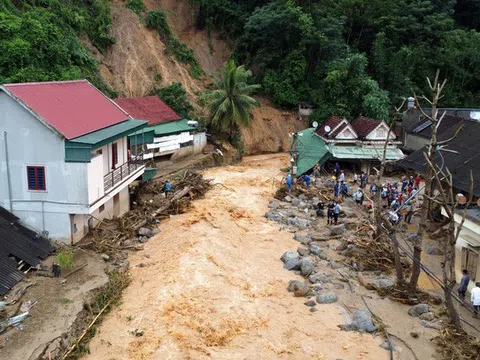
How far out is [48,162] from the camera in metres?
19.9

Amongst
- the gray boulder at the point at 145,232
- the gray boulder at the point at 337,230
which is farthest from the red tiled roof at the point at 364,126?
the gray boulder at the point at 145,232

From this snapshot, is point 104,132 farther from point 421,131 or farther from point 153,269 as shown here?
point 421,131

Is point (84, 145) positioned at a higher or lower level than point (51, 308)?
higher

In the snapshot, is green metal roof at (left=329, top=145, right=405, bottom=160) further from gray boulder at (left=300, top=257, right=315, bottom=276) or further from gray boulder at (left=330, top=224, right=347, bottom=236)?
gray boulder at (left=300, top=257, right=315, bottom=276)

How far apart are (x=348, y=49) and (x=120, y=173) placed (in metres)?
32.8

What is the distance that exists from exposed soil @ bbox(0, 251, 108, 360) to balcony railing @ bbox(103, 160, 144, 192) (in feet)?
11.4

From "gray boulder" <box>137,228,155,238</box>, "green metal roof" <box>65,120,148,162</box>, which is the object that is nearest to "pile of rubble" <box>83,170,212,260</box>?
"gray boulder" <box>137,228,155,238</box>

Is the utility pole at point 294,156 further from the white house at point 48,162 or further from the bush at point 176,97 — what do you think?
the white house at point 48,162

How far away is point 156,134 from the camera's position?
34.5m

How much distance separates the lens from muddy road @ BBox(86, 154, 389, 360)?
595 inches

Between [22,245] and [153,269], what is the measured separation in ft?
17.0

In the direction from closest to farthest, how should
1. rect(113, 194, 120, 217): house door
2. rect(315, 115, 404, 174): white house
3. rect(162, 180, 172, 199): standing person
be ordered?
rect(113, 194, 120, 217): house door, rect(162, 180, 172, 199): standing person, rect(315, 115, 404, 174): white house

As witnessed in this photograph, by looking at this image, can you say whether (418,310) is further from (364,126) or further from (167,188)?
(364,126)

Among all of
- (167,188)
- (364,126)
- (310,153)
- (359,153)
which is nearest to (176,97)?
(310,153)
